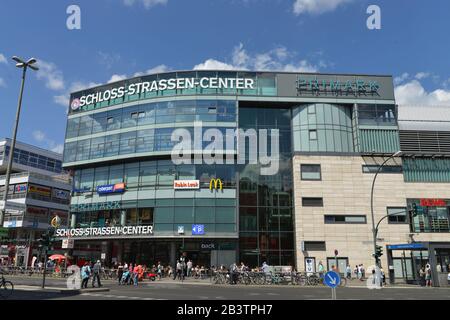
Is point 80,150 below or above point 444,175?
above

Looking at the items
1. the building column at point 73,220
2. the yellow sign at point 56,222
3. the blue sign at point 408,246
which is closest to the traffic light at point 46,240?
the yellow sign at point 56,222

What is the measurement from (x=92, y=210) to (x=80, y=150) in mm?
7749

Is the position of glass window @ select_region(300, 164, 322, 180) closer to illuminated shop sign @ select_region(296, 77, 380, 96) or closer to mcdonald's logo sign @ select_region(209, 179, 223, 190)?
illuminated shop sign @ select_region(296, 77, 380, 96)

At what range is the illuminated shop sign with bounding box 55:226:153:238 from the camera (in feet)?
132

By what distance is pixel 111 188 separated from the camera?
43.3m

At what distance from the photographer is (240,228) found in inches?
1587

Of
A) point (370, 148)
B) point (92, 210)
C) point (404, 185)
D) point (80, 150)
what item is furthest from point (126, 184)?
point (404, 185)

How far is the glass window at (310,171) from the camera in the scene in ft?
137

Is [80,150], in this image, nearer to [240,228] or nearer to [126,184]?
[126,184]

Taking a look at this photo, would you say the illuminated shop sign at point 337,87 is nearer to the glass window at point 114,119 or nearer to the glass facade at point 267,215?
the glass facade at point 267,215

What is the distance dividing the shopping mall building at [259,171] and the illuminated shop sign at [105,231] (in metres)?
0.14

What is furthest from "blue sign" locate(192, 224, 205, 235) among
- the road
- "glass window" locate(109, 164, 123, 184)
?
the road
